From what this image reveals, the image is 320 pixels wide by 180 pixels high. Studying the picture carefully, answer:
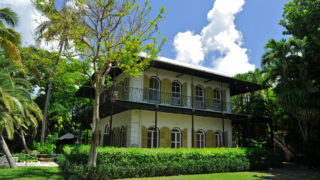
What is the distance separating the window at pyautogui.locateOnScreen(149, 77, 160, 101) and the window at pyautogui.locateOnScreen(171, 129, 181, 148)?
258 cm

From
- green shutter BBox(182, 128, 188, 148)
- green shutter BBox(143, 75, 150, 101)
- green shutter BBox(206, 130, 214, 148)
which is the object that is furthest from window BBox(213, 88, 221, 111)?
green shutter BBox(143, 75, 150, 101)

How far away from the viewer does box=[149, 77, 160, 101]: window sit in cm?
1499

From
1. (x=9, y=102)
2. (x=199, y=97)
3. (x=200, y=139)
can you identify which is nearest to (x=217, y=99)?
(x=199, y=97)

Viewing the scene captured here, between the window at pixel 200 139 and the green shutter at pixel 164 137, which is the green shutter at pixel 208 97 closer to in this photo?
the window at pixel 200 139

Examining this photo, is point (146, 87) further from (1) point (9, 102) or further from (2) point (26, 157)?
(2) point (26, 157)

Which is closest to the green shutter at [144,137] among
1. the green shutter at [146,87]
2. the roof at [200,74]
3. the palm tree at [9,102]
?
the green shutter at [146,87]

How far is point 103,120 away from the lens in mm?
18969

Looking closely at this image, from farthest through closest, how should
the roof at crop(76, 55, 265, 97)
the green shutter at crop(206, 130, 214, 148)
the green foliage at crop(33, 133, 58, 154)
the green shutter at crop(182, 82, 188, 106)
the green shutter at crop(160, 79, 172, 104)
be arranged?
the green shutter at crop(206, 130, 214, 148)
the green foliage at crop(33, 133, 58, 154)
the green shutter at crop(182, 82, 188, 106)
the green shutter at crop(160, 79, 172, 104)
the roof at crop(76, 55, 265, 97)

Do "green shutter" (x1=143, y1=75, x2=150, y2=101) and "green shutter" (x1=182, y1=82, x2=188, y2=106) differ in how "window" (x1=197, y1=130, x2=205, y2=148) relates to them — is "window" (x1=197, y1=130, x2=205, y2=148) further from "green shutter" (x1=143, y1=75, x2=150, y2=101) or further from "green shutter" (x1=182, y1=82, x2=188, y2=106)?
"green shutter" (x1=143, y1=75, x2=150, y2=101)

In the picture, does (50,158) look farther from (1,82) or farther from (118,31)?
(118,31)

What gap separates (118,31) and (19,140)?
16.5 metres

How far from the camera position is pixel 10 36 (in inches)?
553

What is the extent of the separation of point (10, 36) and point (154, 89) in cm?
977

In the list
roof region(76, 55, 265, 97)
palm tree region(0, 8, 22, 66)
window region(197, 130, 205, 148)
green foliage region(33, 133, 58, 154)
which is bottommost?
green foliage region(33, 133, 58, 154)
